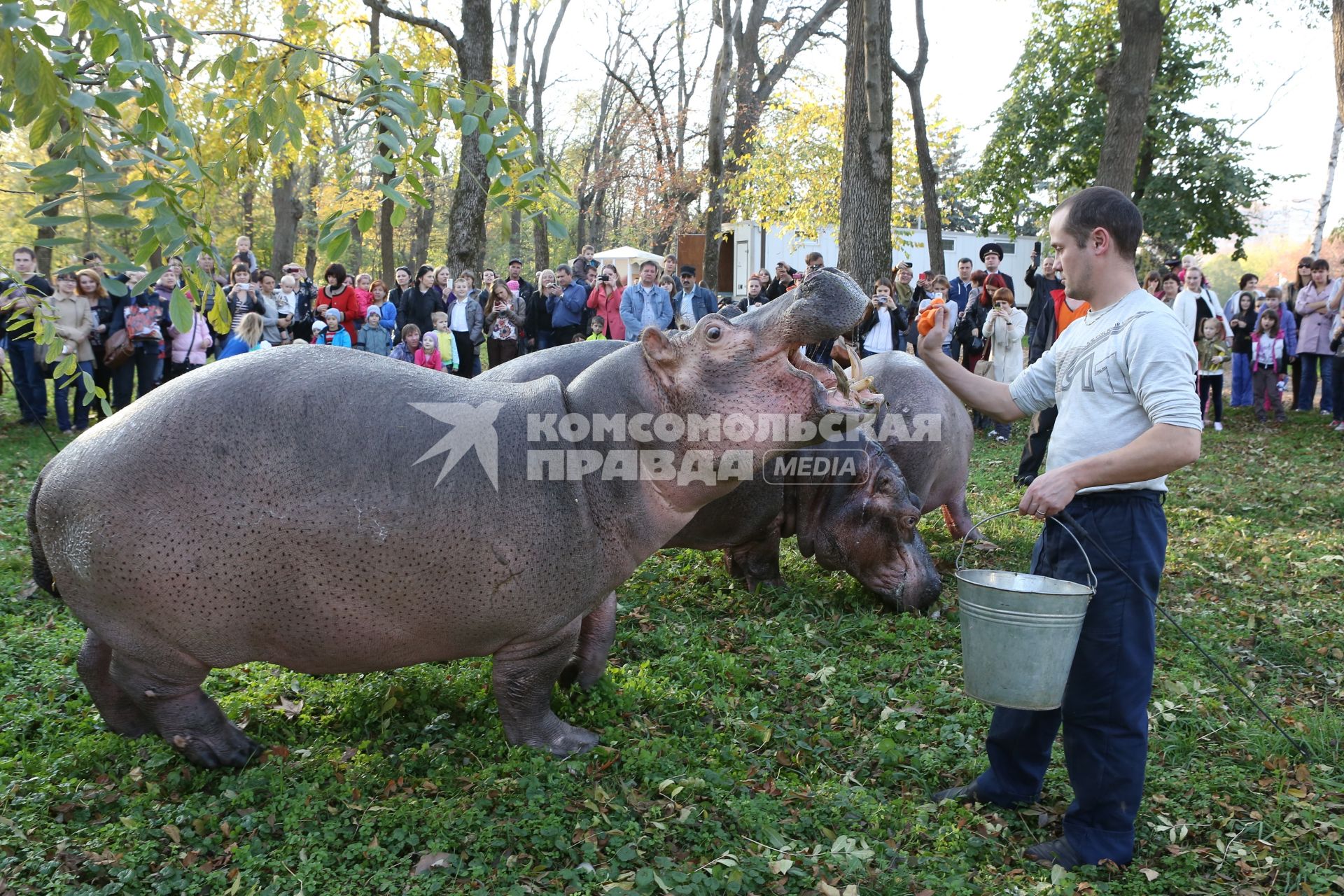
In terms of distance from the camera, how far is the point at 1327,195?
33531mm

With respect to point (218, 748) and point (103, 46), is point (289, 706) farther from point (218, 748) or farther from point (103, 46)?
point (103, 46)

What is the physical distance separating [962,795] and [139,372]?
1124 centimetres

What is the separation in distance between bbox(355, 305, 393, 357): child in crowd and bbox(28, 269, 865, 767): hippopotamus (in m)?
10.7

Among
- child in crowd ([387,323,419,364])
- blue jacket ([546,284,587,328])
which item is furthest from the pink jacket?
blue jacket ([546,284,587,328])

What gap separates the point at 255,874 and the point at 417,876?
0.54 m

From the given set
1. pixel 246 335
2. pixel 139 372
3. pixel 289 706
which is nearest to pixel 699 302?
pixel 246 335

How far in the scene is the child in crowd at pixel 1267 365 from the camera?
1541cm

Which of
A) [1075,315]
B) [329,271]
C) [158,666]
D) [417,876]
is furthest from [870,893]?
[329,271]

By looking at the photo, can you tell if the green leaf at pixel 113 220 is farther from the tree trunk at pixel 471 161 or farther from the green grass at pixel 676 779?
the tree trunk at pixel 471 161

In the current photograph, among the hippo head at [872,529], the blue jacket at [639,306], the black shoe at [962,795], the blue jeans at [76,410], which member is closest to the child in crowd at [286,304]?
the blue jeans at [76,410]

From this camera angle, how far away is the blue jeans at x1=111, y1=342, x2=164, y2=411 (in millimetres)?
11523

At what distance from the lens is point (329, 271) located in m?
13.8

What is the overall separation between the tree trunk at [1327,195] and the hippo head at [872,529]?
33663mm

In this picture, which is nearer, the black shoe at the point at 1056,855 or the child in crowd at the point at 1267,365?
the black shoe at the point at 1056,855
